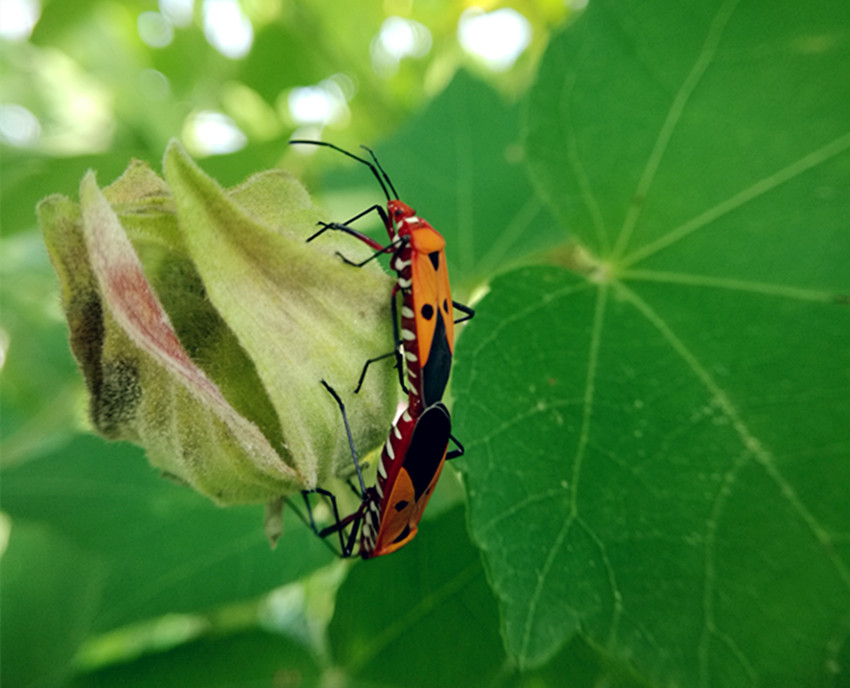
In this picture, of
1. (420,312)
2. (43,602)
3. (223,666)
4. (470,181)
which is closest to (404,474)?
(420,312)

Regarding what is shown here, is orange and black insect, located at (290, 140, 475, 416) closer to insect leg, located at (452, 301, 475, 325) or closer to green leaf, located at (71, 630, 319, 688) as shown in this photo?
insect leg, located at (452, 301, 475, 325)

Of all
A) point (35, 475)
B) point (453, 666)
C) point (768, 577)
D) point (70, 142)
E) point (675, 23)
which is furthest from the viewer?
point (70, 142)

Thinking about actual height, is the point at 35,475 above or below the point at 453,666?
below

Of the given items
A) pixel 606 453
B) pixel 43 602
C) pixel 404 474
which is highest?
pixel 606 453

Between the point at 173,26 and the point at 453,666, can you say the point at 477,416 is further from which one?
the point at 173,26

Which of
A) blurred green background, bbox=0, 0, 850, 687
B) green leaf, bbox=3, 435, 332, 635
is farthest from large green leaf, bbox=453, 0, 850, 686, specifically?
green leaf, bbox=3, 435, 332, 635

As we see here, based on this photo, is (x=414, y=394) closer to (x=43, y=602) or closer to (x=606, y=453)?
(x=606, y=453)

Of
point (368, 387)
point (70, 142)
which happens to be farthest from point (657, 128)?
point (70, 142)
